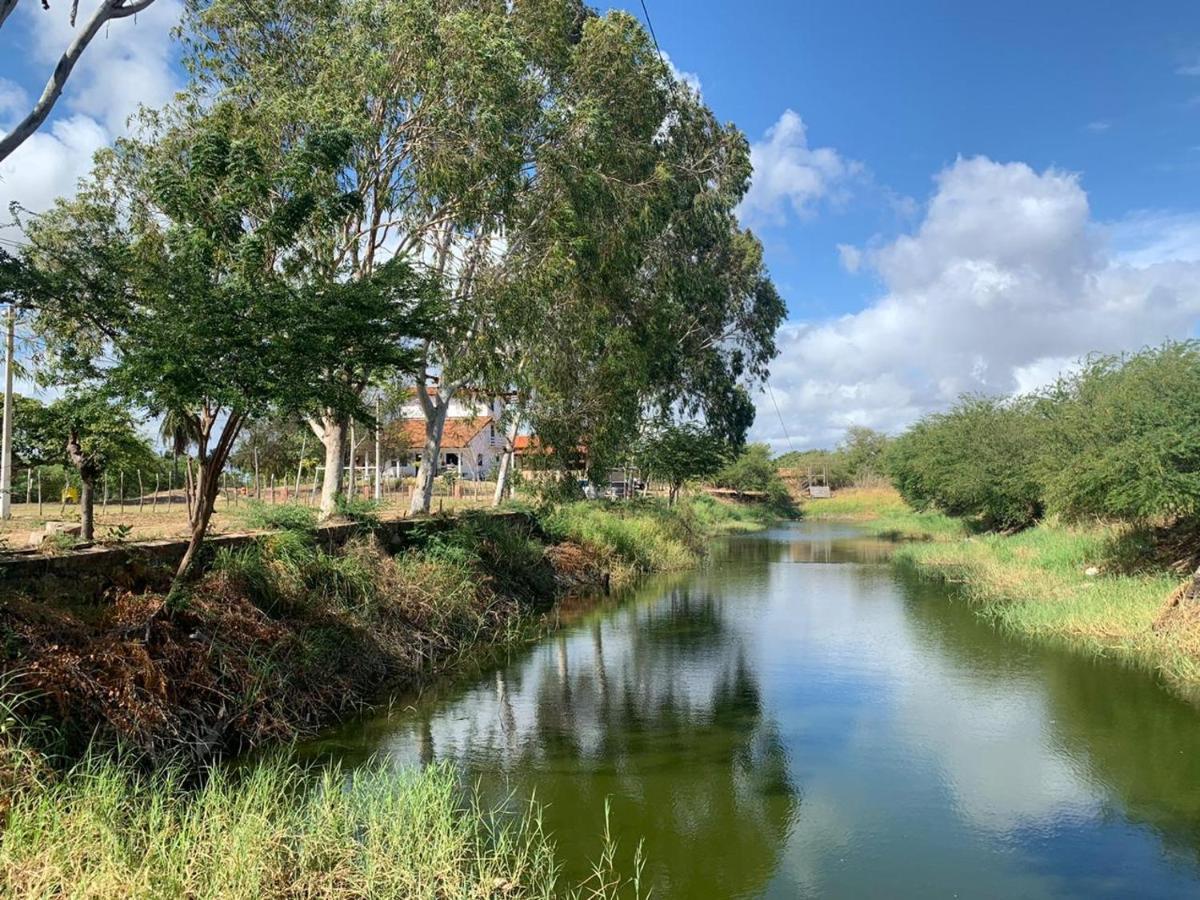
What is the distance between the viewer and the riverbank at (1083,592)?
37.8 feet

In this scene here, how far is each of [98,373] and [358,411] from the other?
2507mm

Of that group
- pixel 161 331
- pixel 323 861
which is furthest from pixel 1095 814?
pixel 161 331

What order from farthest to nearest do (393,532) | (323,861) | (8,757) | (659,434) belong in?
(659,434), (393,532), (8,757), (323,861)

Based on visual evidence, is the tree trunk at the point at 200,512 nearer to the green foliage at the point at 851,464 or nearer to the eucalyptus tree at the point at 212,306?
the eucalyptus tree at the point at 212,306

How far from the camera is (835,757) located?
27.7 feet

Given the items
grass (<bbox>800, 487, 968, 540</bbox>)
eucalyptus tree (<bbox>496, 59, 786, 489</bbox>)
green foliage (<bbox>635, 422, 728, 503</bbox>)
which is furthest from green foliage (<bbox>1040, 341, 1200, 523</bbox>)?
grass (<bbox>800, 487, 968, 540</bbox>)

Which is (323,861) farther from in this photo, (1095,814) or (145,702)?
(1095,814)

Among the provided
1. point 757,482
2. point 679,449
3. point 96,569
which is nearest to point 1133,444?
point 96,569

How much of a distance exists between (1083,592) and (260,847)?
14.8 metres

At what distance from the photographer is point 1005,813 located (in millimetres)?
7016

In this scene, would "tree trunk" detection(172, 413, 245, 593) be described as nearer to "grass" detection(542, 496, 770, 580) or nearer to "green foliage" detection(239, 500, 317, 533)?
"green foliage" detection(239, 500, 317, 533)

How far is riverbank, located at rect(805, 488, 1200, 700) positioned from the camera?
37.8 feet

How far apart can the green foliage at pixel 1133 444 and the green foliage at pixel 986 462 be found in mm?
2477

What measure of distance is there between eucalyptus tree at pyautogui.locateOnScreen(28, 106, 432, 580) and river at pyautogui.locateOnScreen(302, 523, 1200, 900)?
3.53 metres
